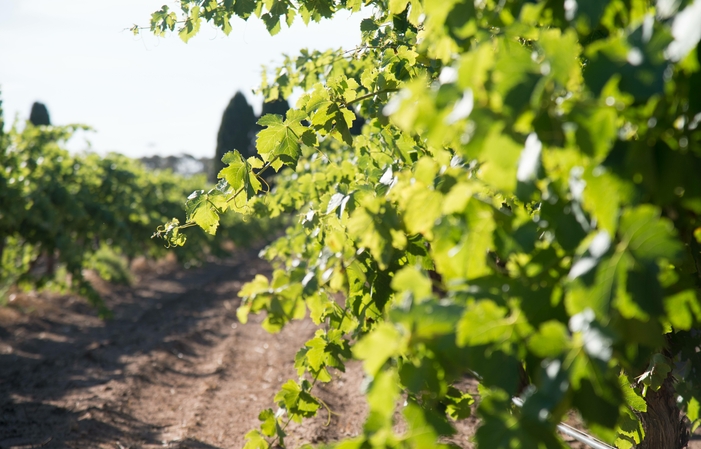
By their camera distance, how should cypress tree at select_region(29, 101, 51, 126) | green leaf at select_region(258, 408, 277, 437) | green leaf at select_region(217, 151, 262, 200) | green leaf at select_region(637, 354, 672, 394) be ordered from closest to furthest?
green leaf at select_region(217, 151, 262, 200) < green leaf at select_region(258, 408, 277, 437) < green leaf at select_region(637, 354, 672, 394) < cypress tree at select_region(29, 101, 51, 126)

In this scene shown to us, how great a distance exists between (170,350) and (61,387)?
5.73 feet

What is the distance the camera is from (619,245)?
761 millimetres

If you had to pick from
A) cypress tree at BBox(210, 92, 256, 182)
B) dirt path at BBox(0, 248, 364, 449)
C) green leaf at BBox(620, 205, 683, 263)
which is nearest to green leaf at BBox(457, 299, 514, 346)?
green leaf at BBox(620, 205, 683, 263)

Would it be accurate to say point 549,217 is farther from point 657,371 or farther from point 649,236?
point 657,371

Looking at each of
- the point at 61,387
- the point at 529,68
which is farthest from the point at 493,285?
the point at 61,387

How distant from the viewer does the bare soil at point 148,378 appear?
4.73 m

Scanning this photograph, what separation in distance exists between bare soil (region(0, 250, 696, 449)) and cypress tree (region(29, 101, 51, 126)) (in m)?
27.0

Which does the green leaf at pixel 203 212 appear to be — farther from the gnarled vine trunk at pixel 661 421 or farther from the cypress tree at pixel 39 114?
the cypress tree at pixel 39 114

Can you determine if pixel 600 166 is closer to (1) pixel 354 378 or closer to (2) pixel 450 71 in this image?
(2) pixel 450 71

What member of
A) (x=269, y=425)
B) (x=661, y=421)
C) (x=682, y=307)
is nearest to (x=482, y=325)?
(x=682, y=307)

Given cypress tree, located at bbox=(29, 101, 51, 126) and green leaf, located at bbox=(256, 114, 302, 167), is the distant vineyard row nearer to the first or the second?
green leaf, located at bbox=(256, 114, 302, 167)

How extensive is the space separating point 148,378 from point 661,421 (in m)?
5.48

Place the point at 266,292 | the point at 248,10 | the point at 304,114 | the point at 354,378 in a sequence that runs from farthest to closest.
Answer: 1. the point at 354,378
2. the point at 248,10
3. the point at 304,114
4. the point at 266,292

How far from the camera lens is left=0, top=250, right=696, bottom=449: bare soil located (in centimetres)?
473
